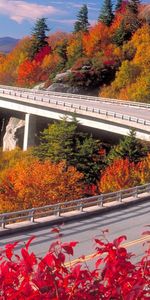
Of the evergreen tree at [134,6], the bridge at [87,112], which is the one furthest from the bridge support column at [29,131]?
the evergreen tree at [134,6]

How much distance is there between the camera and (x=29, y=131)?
58719 mm

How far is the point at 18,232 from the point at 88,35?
81.8 metres

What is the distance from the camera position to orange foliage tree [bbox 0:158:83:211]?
3475 centimetres

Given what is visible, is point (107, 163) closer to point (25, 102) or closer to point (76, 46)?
point (25, 102)

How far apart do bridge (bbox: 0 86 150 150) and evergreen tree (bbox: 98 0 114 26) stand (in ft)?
115

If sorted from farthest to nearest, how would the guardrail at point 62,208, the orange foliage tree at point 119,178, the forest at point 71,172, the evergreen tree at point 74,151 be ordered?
the evergreen tree at point 74,151
the orange foliage tree at point 119,178
the forest at point 71,172
the guardrail at point 62,208

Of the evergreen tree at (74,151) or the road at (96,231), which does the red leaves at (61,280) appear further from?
the evergreen tree at (74,151)

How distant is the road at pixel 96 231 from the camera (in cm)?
1562

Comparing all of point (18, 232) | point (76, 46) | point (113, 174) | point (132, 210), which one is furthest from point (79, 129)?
point (76, 46)

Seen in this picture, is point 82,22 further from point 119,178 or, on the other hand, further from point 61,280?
point 61,280

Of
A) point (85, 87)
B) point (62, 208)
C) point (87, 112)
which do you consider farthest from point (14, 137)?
point (62, 208)

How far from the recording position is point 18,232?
16938mm

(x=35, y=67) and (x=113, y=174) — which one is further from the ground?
(x=35, y=67)

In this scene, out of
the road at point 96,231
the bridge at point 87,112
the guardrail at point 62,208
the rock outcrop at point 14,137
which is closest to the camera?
the road at point 96,231
